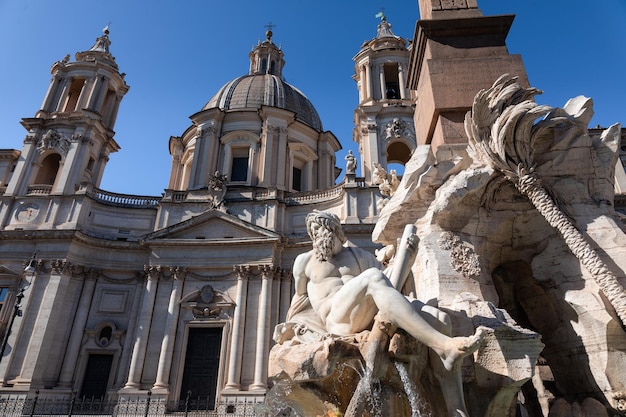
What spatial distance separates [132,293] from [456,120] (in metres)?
19.7

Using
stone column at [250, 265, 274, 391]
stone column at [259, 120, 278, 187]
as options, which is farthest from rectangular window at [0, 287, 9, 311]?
stone column at [259, 120, 278, 187]

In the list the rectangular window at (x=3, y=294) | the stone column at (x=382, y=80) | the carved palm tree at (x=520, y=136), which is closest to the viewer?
the carved palm tree at (x=520, y=136)

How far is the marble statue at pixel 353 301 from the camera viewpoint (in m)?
2.99

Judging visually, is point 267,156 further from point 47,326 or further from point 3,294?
point 3,294

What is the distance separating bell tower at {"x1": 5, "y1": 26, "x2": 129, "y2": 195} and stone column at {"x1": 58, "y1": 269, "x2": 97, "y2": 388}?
5438 mm

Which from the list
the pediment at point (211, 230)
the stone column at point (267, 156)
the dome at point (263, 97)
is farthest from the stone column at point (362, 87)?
the pediment at point (211, 230)

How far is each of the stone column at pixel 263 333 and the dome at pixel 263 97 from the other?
1369 centimetres

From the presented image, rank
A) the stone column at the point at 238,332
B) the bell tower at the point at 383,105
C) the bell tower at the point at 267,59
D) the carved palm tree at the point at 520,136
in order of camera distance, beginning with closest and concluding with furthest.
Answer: the carved palm tree at the point at 520,136
the stone column at the point at 238,332
the bell tower at the point at 383,105
the bell tower at the point at 267,59

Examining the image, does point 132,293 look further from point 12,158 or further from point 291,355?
point 291,355

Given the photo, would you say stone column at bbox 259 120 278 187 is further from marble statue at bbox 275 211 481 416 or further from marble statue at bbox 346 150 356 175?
marble statue at bbox 275 211 481 416

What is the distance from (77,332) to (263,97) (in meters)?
19.7

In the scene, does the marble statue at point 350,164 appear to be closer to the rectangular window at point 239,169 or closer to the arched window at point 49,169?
the rectangular window at point 239,169

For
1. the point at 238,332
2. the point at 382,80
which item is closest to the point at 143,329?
the point at 238,332

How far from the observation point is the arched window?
80.6 ft
